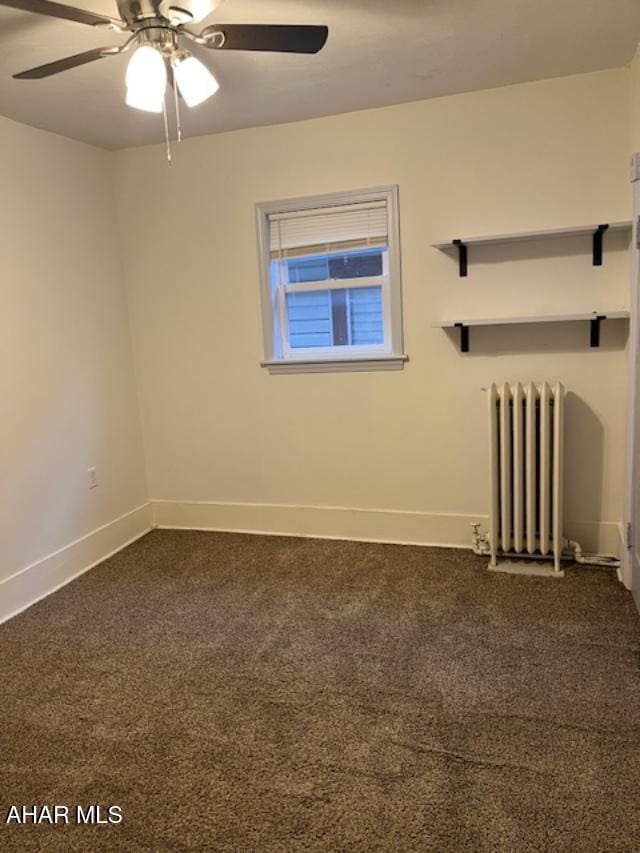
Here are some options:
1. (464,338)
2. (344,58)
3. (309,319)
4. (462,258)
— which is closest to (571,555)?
(464,338)

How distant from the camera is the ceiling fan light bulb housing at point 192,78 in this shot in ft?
6.84

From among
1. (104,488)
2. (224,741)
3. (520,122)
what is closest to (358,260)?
(520,122)

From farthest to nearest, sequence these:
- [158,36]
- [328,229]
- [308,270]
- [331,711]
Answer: [308,270]
[328,229]
[331,711]
[158,36]

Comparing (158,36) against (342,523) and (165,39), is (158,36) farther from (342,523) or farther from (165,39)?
(342,523)

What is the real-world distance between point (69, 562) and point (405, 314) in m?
2.37

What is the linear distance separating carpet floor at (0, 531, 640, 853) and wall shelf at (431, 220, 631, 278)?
1.64m

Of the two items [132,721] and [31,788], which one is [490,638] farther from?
[31,788]

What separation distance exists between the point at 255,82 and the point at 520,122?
1342 mm

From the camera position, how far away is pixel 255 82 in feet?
8.85

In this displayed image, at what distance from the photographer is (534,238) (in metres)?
3.00

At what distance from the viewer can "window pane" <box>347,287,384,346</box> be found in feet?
11.4

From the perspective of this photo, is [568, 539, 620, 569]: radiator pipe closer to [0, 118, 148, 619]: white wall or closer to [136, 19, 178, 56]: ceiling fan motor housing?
[0, 118, 148, 619]: white wall

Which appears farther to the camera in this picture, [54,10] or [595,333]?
[595,333]

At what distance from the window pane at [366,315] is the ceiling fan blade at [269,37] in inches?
65.0
